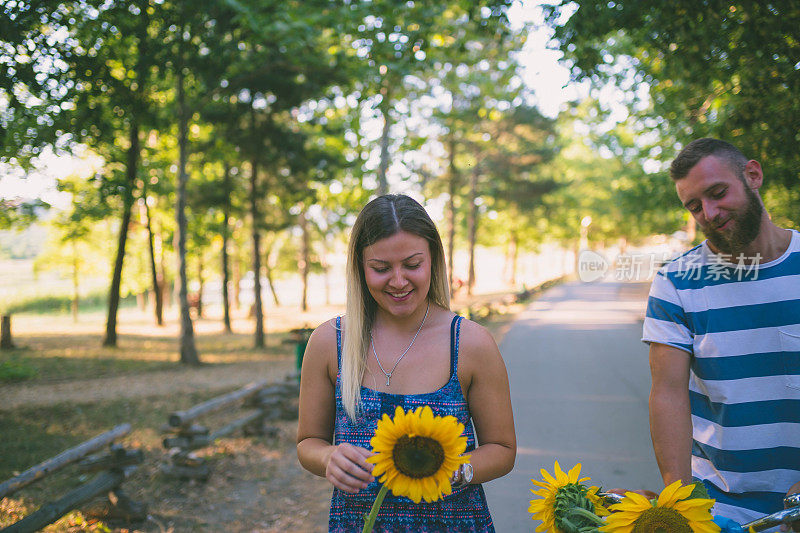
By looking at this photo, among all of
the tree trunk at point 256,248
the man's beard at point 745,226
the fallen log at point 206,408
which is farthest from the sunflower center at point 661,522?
the tree trunk at point 256,248

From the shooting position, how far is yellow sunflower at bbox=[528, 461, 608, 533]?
1.45 m

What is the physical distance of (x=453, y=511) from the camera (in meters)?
2.07

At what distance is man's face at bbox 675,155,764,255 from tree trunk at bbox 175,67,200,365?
1339cm

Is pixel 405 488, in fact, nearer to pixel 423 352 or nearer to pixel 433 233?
pixel 423 352

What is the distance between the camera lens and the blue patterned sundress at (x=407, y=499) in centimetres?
203

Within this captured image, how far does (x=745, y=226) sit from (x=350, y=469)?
5.17ft

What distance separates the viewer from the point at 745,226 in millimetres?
2074

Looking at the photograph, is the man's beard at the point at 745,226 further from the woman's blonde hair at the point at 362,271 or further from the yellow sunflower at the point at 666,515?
the yellow sunflower at the point at 666,515

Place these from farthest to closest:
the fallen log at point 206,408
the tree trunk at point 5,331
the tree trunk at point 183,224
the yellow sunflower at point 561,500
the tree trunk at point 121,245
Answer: the tree trunk at point 121,245
the tree trunk at point 5,331
the tree trunk at point 183,224
the fallen log at point 206,408
the yellow sunflower at point 561,500

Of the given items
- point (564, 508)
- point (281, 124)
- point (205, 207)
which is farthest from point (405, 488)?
point (205, 207)

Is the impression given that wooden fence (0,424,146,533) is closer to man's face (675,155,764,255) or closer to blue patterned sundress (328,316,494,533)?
blue patterned sundress (328,316,494,533)

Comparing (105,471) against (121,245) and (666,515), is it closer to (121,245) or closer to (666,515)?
(666,515)

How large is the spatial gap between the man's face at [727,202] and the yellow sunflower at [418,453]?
52.1 inches

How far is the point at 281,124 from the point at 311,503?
13.9 metres
